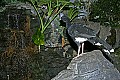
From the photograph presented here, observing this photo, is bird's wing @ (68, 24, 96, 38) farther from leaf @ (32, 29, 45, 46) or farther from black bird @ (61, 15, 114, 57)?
leaf @ (32, 29, 45, 46)

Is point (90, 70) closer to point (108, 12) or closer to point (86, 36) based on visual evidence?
point (86, 36)

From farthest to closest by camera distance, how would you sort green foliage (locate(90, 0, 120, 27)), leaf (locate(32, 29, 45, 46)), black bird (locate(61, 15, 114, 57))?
green foliage (locate(90, 0, 120, 27)), leaf (locate(32, 29, 45, 46)), black bird (locate(61, 15, 114, 57))

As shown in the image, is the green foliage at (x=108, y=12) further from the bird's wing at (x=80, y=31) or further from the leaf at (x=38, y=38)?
the bird's wing at (x=80, y=31)

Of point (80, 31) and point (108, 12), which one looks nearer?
point (80, 31)

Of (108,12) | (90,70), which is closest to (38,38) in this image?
(90,70)

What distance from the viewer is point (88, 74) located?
3.78 m

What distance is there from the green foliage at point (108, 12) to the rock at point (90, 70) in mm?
3661

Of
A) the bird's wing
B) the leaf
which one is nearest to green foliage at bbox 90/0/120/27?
the leaf

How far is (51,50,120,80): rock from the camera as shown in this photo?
12.4 ft

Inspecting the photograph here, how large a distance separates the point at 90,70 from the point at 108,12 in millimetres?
4277

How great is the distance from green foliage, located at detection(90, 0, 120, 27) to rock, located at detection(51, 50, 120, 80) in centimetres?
→ 366

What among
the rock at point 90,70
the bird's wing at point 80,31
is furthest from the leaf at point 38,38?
the rock at point 90,70

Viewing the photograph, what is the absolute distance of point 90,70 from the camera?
149 inches

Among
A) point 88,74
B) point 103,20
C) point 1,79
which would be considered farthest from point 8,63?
point 103,20
